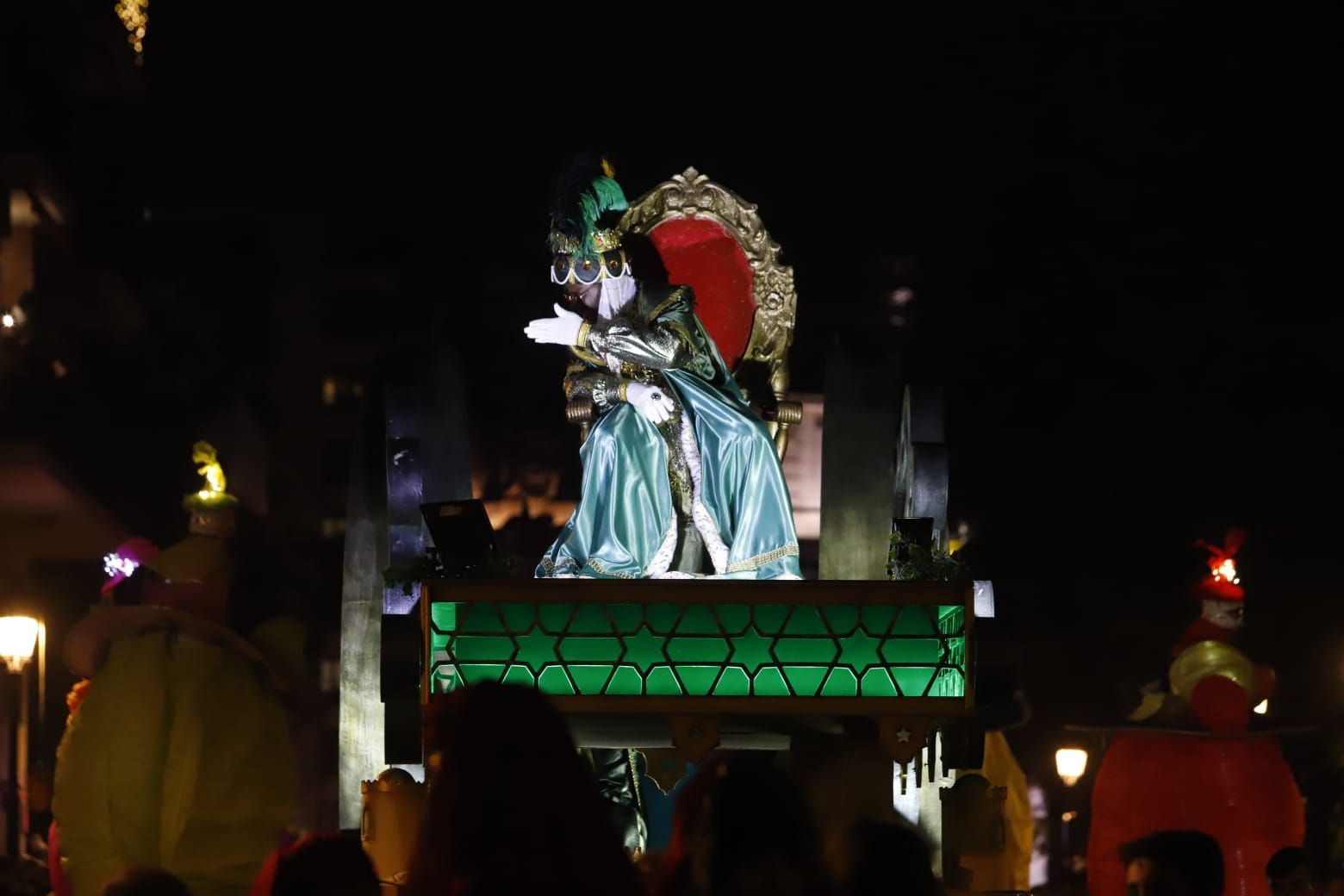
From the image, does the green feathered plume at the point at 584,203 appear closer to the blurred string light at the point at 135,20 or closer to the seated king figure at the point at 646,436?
the seated king figure at the point at 646,436

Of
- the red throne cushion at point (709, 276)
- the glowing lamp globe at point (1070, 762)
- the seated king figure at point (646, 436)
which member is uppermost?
the red throne cushion at point (709, 276)

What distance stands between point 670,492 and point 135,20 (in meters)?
17.7

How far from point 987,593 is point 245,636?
12.1 ft

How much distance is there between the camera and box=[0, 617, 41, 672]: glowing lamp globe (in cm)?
1327

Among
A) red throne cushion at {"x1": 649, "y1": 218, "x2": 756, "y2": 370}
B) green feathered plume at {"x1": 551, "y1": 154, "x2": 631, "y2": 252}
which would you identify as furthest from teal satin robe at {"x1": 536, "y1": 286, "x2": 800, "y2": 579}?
red throne cushion at {"x1": 649, "y1": 218, "x2": 756, "y2": 370}

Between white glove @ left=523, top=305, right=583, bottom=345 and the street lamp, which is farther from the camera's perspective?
the street lamp

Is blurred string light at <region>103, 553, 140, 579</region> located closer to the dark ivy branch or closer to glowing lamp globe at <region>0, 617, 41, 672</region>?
glowing lamp globe at <region>0, 617, 41, 672</region>

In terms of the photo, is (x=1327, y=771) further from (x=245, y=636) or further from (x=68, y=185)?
(x=68, y=185)

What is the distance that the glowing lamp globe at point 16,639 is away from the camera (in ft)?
43.5

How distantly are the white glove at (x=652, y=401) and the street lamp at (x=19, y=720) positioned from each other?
545cm

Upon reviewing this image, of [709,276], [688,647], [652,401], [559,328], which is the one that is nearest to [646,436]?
[652,401]

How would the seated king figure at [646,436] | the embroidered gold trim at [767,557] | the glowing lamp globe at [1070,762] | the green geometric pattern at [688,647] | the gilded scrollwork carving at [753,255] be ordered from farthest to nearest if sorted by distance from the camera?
the glowing lamp globe at [1070,762]
the gilded scrollwork carving at [753,255]
the seated king figure at [646,436]
the embroidered gold trim at [767,557]
the green geometric pattern at [688,647]

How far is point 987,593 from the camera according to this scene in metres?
9.07

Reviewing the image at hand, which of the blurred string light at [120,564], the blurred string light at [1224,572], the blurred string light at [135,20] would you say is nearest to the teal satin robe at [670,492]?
the blurred string light at [120,564]
